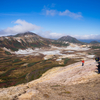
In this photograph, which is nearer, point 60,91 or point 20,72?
point 60,91

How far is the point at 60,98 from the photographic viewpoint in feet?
43.8


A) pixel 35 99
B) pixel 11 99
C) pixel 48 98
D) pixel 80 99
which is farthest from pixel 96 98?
pixel 11 99

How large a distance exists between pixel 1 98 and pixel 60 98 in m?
11.1

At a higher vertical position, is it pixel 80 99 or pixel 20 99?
pixel 80 99

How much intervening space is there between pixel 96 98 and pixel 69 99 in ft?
14.3

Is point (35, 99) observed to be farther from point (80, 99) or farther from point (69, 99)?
point (80, 99)

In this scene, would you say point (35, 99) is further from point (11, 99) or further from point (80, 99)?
point (80, 99)

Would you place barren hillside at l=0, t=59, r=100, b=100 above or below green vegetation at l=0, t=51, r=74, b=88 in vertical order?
above

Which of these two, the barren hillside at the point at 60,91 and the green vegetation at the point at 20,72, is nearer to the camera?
the barren hillside at the point at 60,91

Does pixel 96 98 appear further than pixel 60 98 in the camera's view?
No

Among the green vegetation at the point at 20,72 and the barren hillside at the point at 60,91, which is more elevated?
the barren hillside at the point at 60,91

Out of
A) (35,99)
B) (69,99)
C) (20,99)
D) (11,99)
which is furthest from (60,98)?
(11,99)

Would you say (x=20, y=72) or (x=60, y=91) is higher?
(x=60, y=91)

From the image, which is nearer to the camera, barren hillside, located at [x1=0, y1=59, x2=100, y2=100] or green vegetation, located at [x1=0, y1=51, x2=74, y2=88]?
barren hillside, located at [x1=0, y1=59, x2=100, y2=100]
